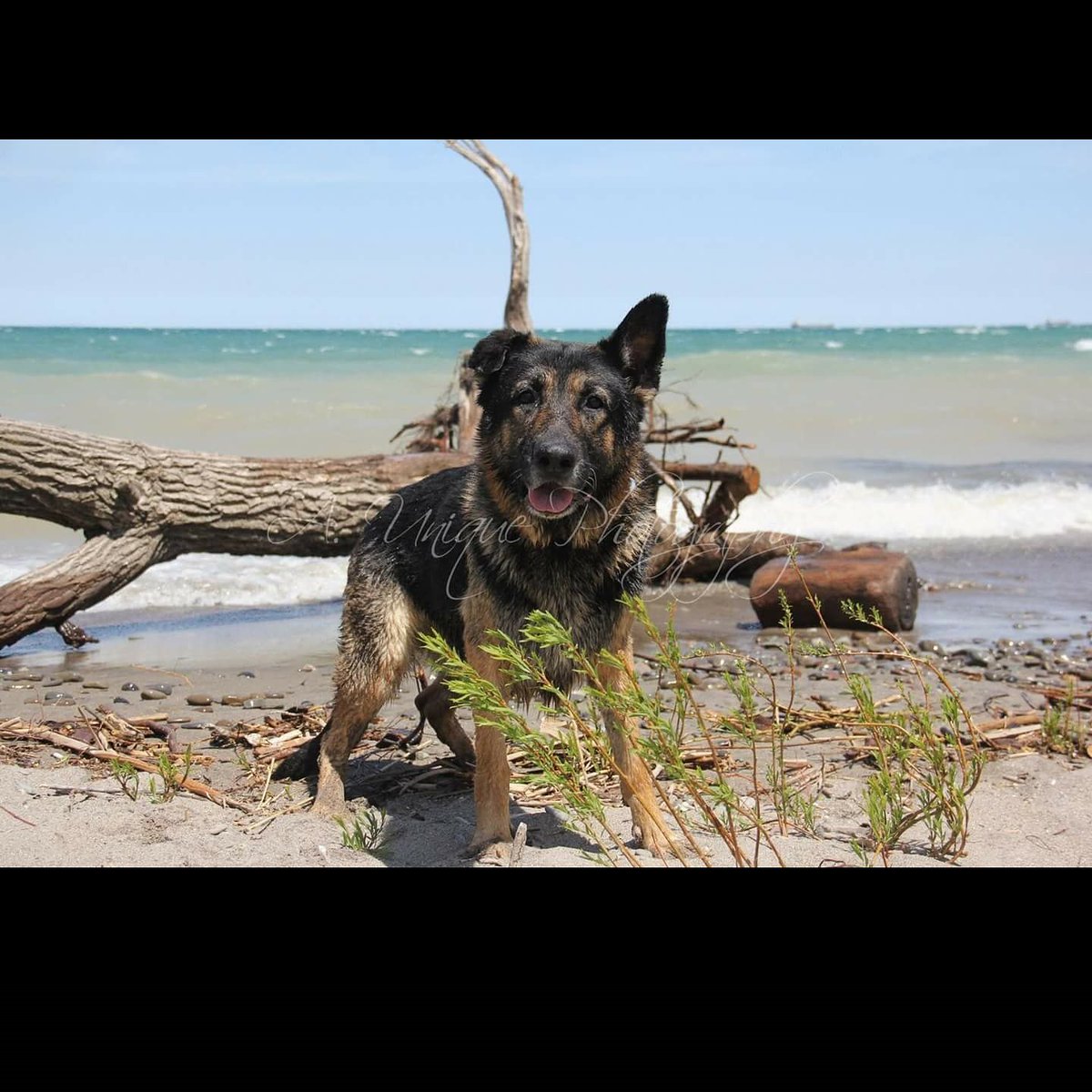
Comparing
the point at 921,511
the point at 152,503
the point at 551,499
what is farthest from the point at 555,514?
the point at 921,511

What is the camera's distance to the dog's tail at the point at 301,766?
20.1ft

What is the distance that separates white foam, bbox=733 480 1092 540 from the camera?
14.6 meters

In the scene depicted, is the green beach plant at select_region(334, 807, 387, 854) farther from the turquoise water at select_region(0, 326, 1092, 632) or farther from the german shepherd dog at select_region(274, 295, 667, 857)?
the turquoise water at select_region(0, 326, 1092, 632)

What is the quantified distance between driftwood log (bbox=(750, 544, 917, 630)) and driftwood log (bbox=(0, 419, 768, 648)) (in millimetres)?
846

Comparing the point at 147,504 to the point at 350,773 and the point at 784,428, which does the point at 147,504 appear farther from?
the point at 784,428

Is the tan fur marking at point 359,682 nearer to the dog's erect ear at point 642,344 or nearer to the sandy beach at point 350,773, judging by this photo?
the sandy beach at point 350,773

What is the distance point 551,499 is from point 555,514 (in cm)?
7

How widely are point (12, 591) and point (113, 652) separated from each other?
2.88 feet

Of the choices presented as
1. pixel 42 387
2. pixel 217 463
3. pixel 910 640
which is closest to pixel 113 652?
pixel 217 463

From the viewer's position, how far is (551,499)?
4.84 m

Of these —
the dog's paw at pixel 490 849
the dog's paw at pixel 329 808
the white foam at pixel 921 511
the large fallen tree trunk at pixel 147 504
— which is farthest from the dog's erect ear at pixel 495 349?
the white foam at pixel 921 511

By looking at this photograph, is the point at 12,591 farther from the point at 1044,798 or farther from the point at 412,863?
the point at 1044,798

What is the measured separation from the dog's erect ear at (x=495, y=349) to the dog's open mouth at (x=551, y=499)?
64 cm

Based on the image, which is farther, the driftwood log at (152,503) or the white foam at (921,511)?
the white foam at (921,511)
